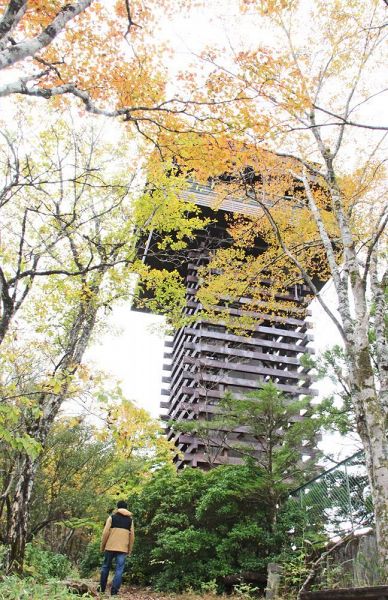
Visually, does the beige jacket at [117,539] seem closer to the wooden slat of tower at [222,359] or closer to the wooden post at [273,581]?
the wooden post at [273,581]

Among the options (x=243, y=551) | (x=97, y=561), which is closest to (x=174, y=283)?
(x=243, y=551)

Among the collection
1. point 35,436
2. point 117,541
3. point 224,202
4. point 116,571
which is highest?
point 224,202

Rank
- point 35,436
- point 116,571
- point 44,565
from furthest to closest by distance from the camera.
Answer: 1. point 44,565
2. point 35,436
3. point 116,571

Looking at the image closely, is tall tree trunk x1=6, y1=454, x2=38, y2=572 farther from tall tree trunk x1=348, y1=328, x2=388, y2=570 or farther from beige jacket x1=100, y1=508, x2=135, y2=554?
tall tree trunk x1=348, y1=328, x2=388, y2=570

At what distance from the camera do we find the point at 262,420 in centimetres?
1086

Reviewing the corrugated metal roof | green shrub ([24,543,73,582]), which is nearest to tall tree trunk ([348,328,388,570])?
green shrub ([24,543,73,582])

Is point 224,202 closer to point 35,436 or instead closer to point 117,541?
point 35,436

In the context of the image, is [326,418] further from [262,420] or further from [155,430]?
[155,430]

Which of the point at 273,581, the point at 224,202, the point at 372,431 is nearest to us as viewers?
the point at 372,431

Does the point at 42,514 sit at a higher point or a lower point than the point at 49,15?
lower

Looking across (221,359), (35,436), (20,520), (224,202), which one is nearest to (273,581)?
(20,520)

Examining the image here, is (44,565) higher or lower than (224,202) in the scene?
lower

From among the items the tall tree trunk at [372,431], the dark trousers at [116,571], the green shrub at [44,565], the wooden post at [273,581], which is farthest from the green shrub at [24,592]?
the wooden post at [273,581]

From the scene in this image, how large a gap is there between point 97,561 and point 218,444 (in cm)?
432
